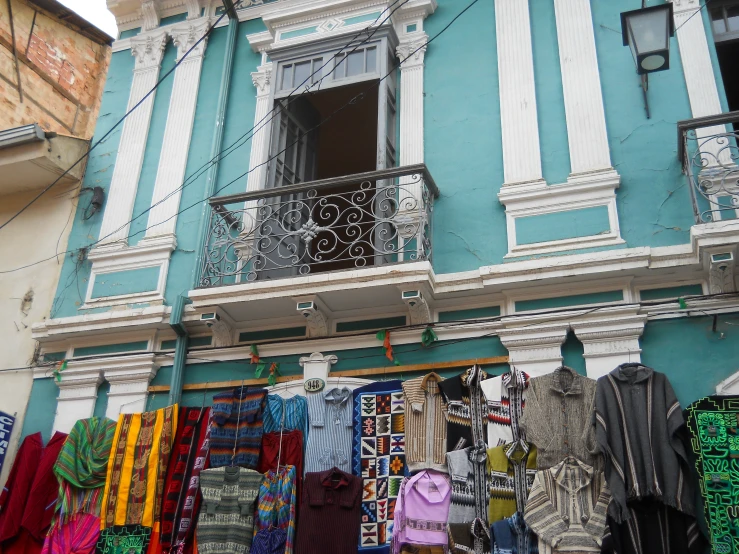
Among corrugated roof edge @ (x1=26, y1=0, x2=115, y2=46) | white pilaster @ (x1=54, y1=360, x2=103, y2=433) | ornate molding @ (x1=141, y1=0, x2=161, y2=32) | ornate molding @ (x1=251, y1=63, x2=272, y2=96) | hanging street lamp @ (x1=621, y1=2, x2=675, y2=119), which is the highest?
corrugated roof edge @ (x1=26, y1=0, x2=115, y2=46)

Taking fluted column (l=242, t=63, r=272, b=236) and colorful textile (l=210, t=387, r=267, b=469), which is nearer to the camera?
colorful textile (l=210, t=387, r=267, b=469)

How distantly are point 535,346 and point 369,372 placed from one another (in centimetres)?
139

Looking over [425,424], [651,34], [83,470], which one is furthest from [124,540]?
[651,34]

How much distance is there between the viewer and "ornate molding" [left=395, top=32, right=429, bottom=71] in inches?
334

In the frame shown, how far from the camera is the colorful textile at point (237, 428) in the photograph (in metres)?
6.76

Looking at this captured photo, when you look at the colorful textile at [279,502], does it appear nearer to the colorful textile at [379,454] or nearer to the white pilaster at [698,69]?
the colorful textile at [379,454]

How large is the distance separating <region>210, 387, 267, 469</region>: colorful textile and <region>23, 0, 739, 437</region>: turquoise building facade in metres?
0.42

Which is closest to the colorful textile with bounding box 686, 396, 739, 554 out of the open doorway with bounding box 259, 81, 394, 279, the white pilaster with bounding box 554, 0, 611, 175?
the white pilaster with bounding box 554, 0, 611, 175

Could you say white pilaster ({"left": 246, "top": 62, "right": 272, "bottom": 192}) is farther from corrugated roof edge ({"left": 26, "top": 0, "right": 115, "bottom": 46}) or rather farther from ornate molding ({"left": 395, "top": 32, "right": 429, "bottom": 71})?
corrugated roof edge ({"left": 26, "top": 0, "right": 115, "bottom": 46})

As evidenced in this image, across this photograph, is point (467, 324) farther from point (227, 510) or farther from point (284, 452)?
point (227, 510)

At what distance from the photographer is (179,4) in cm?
978

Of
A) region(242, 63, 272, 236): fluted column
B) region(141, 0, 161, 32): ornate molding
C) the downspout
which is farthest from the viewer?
region(141, 0, 161, 32): ornate molding

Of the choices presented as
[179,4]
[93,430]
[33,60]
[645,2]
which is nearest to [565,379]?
[645,2]

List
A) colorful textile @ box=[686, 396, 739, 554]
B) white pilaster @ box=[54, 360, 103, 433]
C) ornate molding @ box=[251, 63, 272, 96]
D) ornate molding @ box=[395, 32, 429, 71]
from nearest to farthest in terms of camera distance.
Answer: colorful textile @ box=[686, 396, 739, 554]
white pilaster @ box=[54, 360, 103, 433]
ornate molding @ box=[395, 32, 429, 71]
ornate molding @ box=[251, 63, 272, 96]
